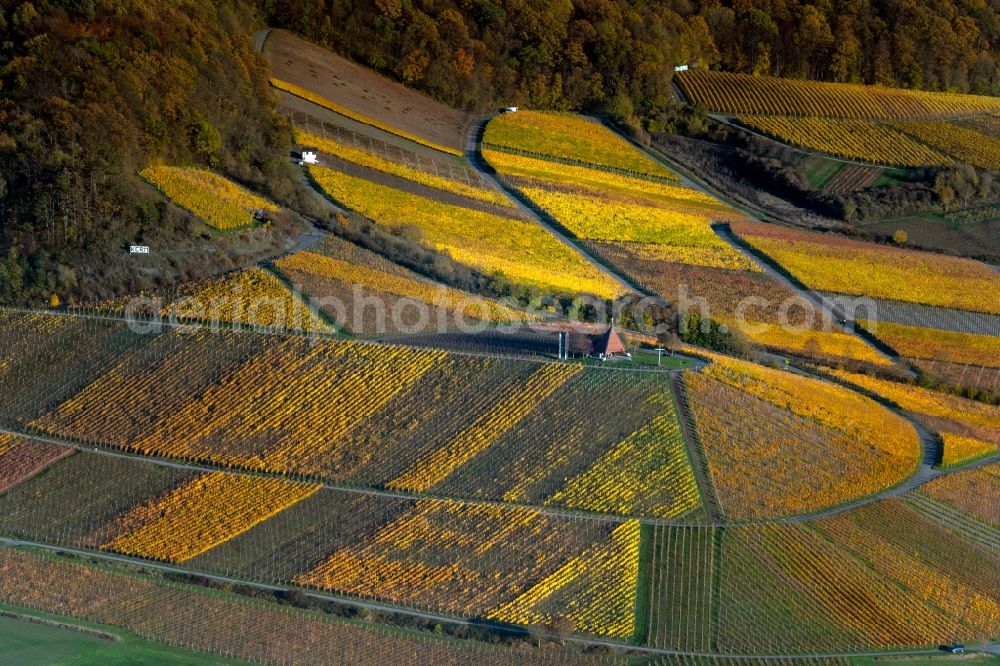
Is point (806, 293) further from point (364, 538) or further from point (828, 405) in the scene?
point (364, 538)

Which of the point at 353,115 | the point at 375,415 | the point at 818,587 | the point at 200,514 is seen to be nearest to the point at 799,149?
the point at 353,115

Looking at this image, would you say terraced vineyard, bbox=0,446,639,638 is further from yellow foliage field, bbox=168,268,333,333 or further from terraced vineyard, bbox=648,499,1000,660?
yellow foliage field, bbox=168,268,333,333

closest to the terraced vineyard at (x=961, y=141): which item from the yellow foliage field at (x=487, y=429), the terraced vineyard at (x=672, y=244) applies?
the terraced vineyard at (x=672, y=244)

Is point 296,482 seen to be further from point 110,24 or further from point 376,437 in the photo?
point 110,24

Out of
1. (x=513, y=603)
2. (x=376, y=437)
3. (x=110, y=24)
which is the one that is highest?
(x=110, y=24)

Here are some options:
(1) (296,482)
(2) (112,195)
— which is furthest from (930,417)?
(2) (112,195)

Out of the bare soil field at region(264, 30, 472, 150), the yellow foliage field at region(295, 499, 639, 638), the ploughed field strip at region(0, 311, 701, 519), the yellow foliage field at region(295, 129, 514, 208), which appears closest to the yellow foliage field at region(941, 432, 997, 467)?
the ploughed field strip at region(0, 311, 701, 519)
